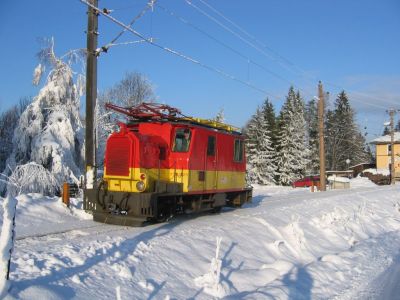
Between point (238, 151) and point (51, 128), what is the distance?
9.59m

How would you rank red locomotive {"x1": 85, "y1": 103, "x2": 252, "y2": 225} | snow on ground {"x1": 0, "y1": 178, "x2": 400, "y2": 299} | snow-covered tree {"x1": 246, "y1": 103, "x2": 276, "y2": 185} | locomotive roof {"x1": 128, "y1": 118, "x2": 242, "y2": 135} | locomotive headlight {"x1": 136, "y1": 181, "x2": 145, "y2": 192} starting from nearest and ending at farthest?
snow on ground {"x1": 0, "y1": 178, "x2": 400, "y2": 299}
locomotive headlight {"x1": 136, "y1": 181, "x2": 145, "y2": 192}
red locomotive {"x1": 85, "y1": 103, "x2": 252, "y2": 225}
locomotive roof {"x1": 128, "y1": 118, "x2": 242, "y2": 135}
snow-covered tree {"x1": 246, "y1": 103, "x2": 276, "y2": 185}

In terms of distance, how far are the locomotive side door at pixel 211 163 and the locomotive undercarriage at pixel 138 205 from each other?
0.66 meters

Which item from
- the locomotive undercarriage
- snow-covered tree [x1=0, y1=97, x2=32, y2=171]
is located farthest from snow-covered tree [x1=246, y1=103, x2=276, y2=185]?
the locomotive undercarriage

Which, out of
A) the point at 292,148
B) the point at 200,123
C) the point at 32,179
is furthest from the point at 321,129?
the point at 32,179

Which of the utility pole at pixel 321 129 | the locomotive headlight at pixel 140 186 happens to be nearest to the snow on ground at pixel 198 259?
the locomotive headlight at pixel 140 186

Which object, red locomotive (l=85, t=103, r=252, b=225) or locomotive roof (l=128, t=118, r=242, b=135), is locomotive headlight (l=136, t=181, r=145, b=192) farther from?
locomotive roof (l=128, t=118, r=242, b=135)

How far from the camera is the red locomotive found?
1105 cm

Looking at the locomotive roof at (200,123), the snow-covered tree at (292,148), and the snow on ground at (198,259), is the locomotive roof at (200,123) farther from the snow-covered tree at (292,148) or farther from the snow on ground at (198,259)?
the snow-covered tree at (292,148)

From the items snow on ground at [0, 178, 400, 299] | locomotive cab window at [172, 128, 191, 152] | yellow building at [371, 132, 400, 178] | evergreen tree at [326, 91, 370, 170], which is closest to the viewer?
snow on ground at [0, 178, 400, 299]

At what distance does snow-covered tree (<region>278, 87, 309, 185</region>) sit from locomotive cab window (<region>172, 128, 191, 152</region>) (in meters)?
44.0

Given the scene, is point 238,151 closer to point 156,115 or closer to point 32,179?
point 156,115

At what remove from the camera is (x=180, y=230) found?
1058 cm

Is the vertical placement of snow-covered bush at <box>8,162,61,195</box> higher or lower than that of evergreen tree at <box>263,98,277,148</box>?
lower

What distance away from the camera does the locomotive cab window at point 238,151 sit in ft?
49.5
